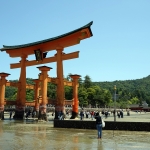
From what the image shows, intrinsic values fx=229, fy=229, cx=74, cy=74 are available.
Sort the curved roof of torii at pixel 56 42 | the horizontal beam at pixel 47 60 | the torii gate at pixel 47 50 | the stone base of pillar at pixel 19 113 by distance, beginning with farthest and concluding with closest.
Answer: the stone base of pillar at pixel 19 113
the horizontal beam at pixel 47 60
the torii gate at pixel 47 50
the curved roof of torii at pixel 56 42

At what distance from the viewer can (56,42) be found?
91.7ft

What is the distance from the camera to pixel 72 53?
86.7 feet

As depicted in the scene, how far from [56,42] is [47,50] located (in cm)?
251

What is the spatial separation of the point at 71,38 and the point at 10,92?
114m

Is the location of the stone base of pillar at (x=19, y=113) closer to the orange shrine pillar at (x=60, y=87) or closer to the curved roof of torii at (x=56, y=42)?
the orange shrine pillar at (x=60, y=87)

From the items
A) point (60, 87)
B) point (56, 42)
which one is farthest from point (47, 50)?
point (60, 87)

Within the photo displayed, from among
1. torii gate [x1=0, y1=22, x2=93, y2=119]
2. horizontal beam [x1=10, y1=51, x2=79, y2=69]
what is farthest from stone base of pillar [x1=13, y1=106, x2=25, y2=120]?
horizontal beam [x1=10, y1=51, x2=79, y2=69]

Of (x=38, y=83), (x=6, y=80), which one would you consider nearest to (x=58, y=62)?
(x=6, y=80)

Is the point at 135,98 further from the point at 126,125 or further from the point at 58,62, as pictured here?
the point at 126,125

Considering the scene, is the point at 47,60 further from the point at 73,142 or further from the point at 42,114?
the point at 73,142

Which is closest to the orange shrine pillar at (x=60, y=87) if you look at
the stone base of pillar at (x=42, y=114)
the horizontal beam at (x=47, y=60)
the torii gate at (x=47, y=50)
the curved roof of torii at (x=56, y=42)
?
the torii gate at (x=47, y=50)

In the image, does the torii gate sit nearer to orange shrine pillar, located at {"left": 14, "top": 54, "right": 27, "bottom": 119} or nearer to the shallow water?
orange shrine pillar, located at {"left": 14, "top": 54, "right": 27, "bottom": 119}

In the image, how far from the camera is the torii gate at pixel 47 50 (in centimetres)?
2580

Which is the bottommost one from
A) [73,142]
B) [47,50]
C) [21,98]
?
[73,142]
